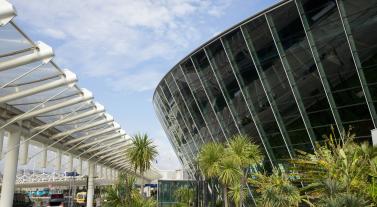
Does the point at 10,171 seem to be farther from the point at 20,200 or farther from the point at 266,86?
the point at 20,200

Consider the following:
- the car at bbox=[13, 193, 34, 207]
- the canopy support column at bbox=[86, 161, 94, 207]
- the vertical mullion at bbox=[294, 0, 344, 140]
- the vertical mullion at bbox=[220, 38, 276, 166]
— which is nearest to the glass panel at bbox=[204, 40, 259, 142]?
the vertical mullion at bbox=[220, 38, 276, 166]

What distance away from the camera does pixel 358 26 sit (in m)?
23.7

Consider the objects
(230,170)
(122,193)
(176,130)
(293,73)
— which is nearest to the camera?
(293,73)

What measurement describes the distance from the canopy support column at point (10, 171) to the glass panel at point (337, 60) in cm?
2094

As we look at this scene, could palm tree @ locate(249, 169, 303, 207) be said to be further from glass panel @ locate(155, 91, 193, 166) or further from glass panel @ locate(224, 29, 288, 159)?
glass panel @ locate(155, 91, 193, 166)

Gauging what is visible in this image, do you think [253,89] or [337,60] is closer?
[337,60]

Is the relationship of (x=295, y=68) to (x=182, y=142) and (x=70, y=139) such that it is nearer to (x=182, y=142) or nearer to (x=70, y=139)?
(x=182, y=142)

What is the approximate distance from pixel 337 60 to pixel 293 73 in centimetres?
287

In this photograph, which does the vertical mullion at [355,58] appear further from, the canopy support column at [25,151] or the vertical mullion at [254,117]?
the canopy support column at [25,151]

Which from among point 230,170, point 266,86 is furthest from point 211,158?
point 266,86

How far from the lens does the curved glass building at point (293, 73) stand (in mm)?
24172

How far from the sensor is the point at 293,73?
87.2ft

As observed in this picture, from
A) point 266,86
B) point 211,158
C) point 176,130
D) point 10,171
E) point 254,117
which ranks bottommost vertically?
point 10,171

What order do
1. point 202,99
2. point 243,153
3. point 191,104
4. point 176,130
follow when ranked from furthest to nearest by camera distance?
point 176,130, point 191,104, point 202,99, point 243,153
